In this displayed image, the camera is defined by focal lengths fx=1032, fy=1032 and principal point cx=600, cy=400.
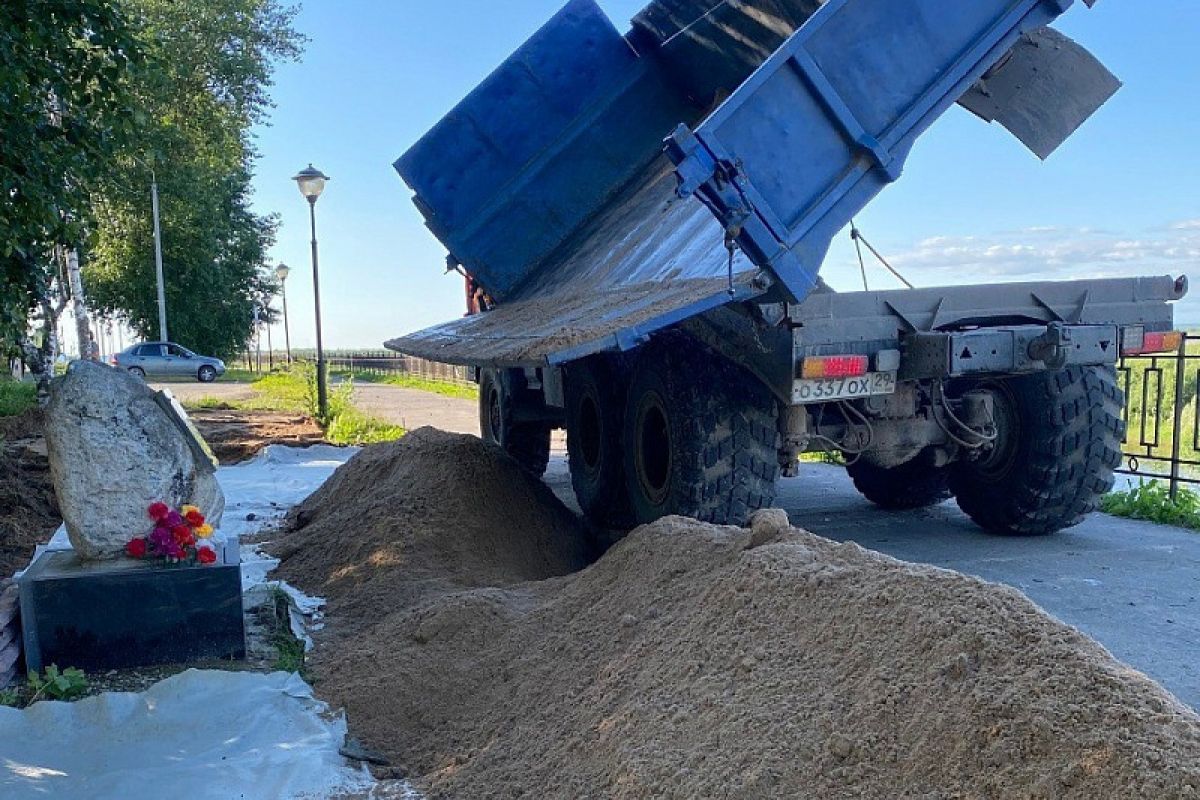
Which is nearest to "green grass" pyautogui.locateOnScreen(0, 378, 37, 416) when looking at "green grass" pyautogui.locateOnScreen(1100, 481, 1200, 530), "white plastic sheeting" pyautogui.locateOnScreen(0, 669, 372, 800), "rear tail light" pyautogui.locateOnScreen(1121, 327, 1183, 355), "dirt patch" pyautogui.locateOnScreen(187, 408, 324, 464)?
"dirt patch" pyautogui.locateOnScreen(187, 408, 324, 464)

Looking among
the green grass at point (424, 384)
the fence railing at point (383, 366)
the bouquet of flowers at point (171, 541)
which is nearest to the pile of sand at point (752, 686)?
the bouquet of flowers at point (171, 541)

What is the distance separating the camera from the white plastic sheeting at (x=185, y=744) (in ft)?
11.9

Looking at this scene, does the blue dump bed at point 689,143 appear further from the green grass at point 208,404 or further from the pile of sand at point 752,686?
the green grass at point 208,404

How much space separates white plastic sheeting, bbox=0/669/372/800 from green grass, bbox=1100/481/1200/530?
612cm

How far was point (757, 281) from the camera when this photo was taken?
5.05 meters

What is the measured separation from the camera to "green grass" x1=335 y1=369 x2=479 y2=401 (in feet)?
96.2

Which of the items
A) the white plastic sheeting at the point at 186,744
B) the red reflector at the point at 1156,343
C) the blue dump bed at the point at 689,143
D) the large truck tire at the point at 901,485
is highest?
the blue dump bed at the point at 689,143

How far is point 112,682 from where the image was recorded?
190 inches

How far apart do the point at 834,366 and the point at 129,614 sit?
377cm

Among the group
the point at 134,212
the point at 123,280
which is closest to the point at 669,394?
the point at 134,212

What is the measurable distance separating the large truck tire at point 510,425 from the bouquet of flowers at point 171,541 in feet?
12.6

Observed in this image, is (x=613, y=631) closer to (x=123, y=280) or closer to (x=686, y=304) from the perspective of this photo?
(x=686, y=304)

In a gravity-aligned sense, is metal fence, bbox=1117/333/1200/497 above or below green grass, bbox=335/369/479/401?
above

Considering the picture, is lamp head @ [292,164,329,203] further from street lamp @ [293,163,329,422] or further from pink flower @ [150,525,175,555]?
pink flower @ [150,525,175,555]
